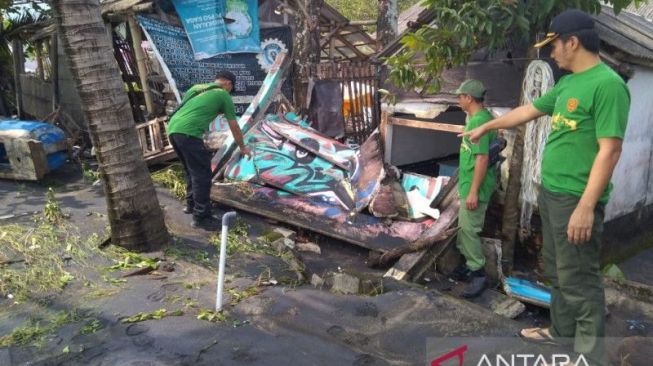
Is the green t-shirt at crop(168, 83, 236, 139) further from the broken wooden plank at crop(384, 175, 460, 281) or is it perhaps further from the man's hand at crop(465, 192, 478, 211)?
the man's hand at crop(465, 192, 478, 211)

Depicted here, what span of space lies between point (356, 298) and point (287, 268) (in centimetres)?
113

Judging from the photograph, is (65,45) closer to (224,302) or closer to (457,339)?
(224,302)

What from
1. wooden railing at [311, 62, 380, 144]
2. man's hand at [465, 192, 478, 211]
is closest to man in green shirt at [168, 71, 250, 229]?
man's hand at [465, 192, 478, 211]

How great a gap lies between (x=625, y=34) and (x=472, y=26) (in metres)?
2.46

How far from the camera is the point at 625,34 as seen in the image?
5.76m

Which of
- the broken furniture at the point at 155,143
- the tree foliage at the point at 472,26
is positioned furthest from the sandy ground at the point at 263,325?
the broken furniture at the point at 155,143

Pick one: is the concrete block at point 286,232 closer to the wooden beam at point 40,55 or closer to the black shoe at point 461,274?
the black shoe at point 461,274

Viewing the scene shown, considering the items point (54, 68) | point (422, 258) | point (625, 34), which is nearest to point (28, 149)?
point (54, 68)

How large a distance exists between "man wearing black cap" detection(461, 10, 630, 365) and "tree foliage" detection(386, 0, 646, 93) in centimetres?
176

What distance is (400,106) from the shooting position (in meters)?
7.39

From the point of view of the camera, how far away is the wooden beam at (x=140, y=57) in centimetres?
935

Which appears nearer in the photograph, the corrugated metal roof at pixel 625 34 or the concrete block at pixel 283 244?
the corrugated metal roof at pixel 625 34

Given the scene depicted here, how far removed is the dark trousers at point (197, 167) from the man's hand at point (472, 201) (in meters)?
3.06

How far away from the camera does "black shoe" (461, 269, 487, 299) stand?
16.0 feet
